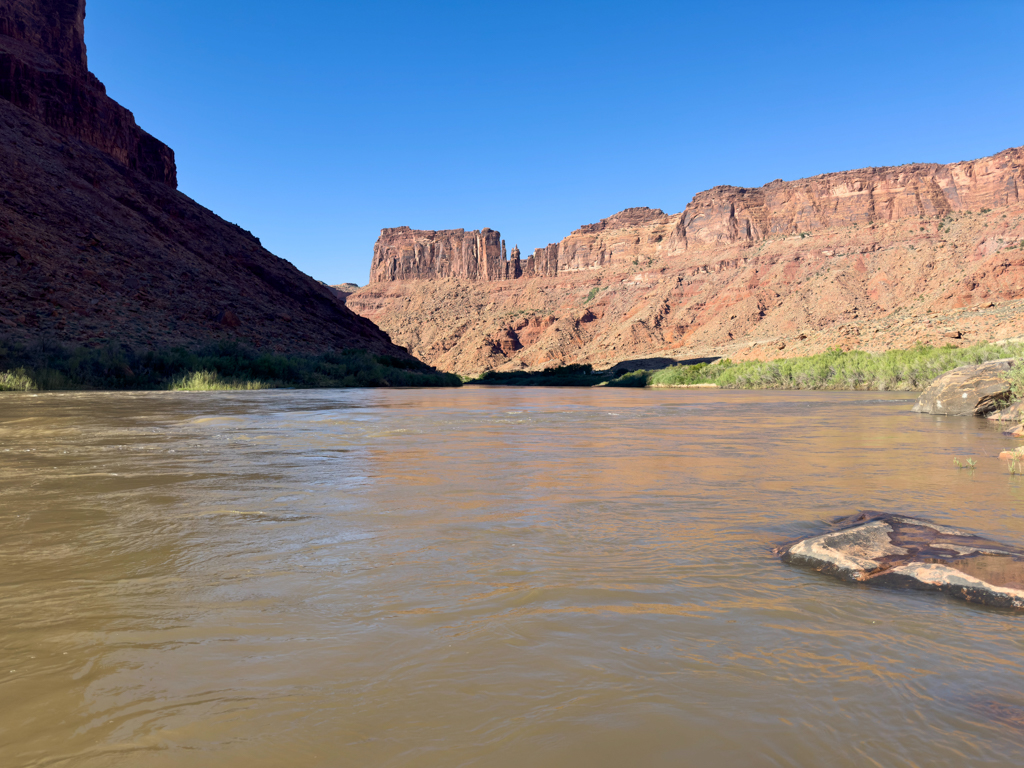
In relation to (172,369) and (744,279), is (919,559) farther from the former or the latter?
(744,279)

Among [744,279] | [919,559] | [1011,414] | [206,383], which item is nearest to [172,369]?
[206,383]

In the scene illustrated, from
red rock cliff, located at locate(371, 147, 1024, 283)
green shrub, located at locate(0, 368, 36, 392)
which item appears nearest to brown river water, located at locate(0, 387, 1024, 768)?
green shrub, located at locate(0, 368, 36, 392)

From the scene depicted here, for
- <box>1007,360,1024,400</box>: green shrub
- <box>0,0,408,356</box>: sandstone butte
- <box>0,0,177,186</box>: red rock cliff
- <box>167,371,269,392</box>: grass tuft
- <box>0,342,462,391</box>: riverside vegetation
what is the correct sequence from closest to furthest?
1. <box>1007,360,1024,400</box>: green shrub
2. <box>0,342,462,391</box>: riverside vegetation
3. <box>167,371,269,392</box>: grass tuft
4. <box>0,0,408,356</box>: sandstone butte
5. <box>0,0,177,186</box>: red rock cliff

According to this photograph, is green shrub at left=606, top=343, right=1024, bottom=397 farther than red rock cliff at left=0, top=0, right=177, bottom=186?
No

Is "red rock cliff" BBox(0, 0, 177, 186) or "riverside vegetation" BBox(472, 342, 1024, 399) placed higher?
"red rock cliff" BBox(0, 0, 177, 186)

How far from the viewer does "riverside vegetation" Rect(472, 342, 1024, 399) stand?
27970 mm

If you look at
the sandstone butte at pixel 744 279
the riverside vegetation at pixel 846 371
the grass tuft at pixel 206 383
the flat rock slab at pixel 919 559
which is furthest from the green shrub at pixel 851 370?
the grass tuft at pixel 206 383

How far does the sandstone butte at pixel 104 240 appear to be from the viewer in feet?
111

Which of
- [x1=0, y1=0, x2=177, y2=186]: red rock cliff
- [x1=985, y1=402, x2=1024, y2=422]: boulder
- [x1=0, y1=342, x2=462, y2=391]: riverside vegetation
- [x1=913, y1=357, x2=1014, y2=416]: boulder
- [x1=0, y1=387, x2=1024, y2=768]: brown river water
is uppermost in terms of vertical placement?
[x1=0, y1=0, x2=177, y2=186]: red rock cliff

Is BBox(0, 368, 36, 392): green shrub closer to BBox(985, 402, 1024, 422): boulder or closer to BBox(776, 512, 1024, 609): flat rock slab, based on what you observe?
BBox(776, 512, 1024, 609): flat rock slab

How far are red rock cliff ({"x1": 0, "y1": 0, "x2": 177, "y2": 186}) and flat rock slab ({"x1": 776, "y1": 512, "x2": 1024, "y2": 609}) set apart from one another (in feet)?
190

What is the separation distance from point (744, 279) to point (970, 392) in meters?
82.8

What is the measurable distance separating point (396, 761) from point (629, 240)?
434 feet

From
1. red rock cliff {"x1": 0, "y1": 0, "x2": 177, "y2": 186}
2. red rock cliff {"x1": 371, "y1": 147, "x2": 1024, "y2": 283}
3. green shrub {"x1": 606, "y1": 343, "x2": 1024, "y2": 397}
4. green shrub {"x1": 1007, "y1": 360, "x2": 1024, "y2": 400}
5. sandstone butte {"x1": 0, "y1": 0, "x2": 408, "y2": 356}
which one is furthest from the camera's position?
red rock cliff {"x1": 371, "y1": 147, "x2": 1024, "y2": 283}
